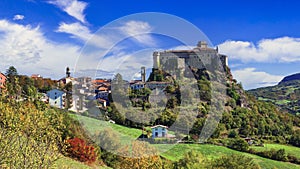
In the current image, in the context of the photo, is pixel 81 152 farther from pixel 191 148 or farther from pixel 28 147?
pixel 191 148

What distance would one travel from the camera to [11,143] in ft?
29.1

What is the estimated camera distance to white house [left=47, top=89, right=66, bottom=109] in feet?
129

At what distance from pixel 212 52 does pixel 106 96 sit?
37.9 metres

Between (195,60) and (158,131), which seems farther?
(195,60)

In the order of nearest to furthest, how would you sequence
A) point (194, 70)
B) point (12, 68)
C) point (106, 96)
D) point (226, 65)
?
point (106, 96)
point (12, 68)
point (194, 70)
point (226, 65)

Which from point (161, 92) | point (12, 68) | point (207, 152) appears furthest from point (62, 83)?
point (207, 152)

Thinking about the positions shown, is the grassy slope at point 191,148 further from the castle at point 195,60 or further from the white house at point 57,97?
the castle at point 195,60

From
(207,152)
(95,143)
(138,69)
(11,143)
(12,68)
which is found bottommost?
(207,152)

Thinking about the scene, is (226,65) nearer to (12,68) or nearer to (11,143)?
(12,68)

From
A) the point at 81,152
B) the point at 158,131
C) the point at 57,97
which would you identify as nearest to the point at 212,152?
the point at 158,131

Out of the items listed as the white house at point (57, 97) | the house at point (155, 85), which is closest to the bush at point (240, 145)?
the house at point (155, 85)

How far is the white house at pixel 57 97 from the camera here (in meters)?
39.3

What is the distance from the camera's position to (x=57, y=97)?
40.2 m

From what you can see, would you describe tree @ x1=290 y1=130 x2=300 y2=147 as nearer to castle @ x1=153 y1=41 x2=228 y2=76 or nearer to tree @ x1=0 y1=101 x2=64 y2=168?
castle @ x1=153 y1=41 x2=228 y2=76
